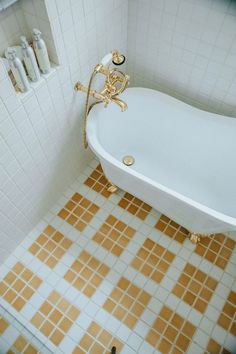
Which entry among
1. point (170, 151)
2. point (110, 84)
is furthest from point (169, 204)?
point (110, 84)

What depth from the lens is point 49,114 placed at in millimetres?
1591

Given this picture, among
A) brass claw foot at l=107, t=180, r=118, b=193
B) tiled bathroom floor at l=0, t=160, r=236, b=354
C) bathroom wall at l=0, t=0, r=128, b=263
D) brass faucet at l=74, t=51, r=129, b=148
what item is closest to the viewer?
bathroom wall at l=0, t=0, r=128, b=263

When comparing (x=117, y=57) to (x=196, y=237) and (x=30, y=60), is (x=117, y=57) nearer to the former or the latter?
(x=30, y=60)

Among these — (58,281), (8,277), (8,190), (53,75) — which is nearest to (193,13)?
(53,75)

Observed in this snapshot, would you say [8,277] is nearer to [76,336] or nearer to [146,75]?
[76,336]

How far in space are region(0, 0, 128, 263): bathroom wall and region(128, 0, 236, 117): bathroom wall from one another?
0.15m

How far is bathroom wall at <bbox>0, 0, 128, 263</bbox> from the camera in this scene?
1.35 meters

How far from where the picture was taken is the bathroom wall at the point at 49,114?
135cm

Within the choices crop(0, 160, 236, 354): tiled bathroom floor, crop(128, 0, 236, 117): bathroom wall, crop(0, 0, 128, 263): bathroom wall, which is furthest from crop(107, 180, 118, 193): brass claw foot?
crop(128, 0, 236, 117): bathroom wall

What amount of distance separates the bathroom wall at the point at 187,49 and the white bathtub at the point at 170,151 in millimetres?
158

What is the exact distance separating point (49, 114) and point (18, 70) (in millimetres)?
364

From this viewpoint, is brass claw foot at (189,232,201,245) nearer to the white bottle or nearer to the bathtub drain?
the bathtub drain

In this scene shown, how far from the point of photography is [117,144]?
7.01 ft

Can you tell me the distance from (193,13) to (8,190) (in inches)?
54.6
